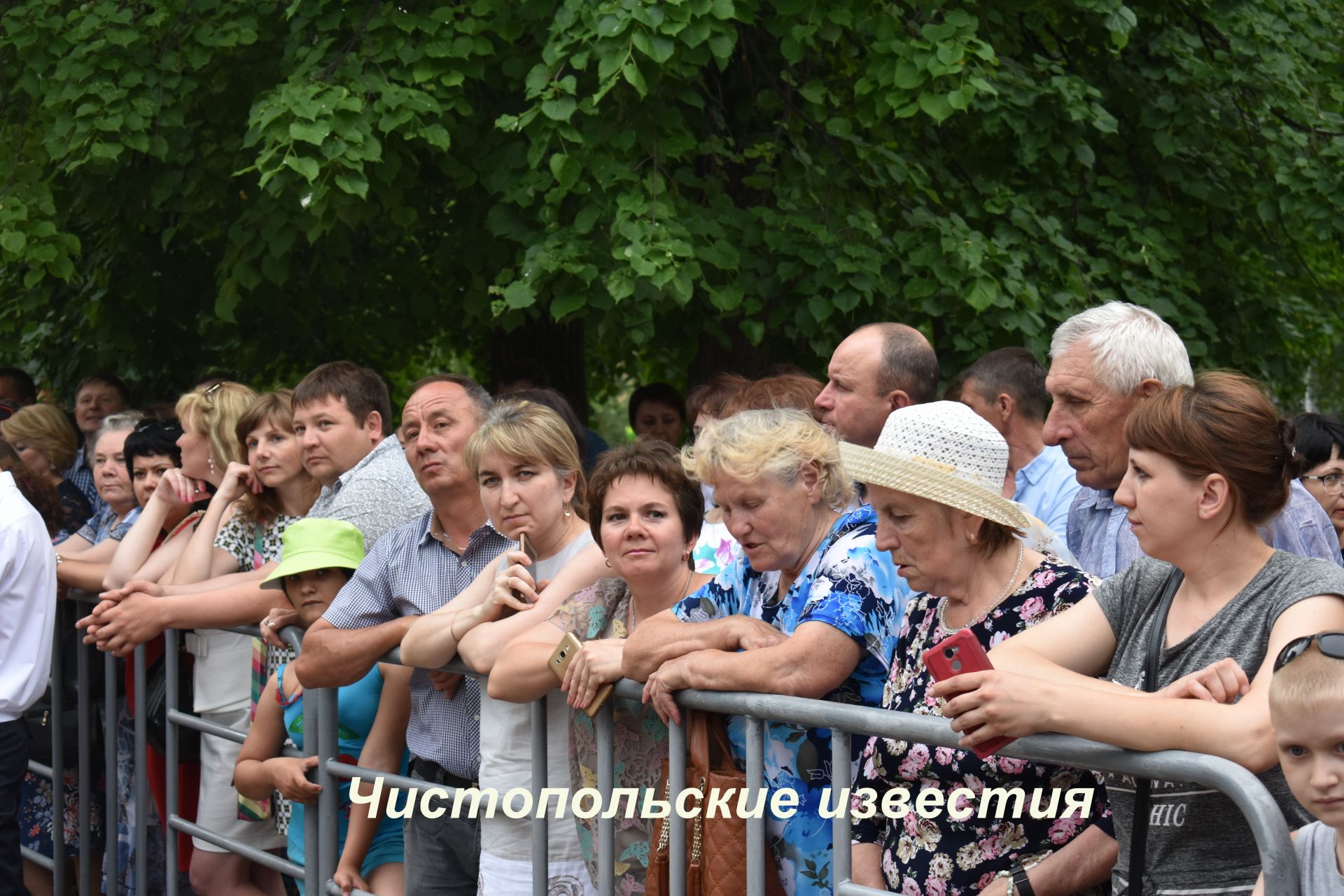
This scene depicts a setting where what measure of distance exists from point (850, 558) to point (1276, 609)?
1.01 metres

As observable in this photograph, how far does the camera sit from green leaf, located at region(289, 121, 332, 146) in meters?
6.45

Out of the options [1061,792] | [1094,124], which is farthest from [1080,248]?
[1061,792]

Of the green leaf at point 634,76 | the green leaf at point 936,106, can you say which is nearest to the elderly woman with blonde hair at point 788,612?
the green leaf at point 634,76

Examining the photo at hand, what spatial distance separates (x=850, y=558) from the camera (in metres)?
3.26

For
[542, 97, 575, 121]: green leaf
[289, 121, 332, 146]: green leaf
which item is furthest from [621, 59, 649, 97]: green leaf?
[289, 121, 332, 146]: green leaf

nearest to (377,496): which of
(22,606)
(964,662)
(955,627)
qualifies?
(22,606)

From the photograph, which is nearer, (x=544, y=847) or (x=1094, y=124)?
(x=544, y=847)

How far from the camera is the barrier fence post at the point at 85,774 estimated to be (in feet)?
19.7

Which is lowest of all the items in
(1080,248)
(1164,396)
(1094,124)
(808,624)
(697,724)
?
(697,724)

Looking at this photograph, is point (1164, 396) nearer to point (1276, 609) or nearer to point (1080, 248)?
point (1276, 609)

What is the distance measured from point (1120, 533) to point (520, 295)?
3.06m

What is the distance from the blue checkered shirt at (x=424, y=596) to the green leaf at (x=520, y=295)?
2.02 metres

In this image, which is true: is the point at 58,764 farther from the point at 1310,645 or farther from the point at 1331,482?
the point at 1310,645

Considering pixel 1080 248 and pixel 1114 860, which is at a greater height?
pixel 1080 248
